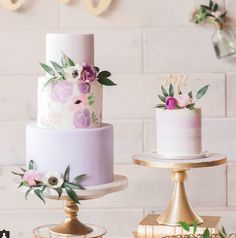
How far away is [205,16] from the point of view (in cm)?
202

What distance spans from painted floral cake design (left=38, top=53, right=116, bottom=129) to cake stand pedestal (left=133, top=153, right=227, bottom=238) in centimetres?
17

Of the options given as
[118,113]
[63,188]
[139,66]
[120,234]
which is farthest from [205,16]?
[63,188]

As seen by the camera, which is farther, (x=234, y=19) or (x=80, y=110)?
(x=234, y=19)

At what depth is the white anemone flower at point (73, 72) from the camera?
57.2 inches

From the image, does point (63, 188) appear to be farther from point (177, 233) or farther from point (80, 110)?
point (177, 233)

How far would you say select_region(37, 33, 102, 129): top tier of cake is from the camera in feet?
4.79

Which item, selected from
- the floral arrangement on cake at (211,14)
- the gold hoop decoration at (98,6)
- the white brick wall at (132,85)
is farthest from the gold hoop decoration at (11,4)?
the floral arrangement on cake at (211,14)

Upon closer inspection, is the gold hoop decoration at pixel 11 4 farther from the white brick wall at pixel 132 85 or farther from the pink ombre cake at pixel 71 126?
the pink ombre cake at pixel 71 126

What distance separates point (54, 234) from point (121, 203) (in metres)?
0.61

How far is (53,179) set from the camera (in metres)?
1.43

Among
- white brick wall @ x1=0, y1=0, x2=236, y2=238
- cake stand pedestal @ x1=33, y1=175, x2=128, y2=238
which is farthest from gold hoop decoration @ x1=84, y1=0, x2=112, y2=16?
cake stand pedestal @ x1=33, y1=175, x2=128, y2=238

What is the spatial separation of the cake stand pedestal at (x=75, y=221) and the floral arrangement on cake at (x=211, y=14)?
66 cm

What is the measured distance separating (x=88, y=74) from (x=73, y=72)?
3 centimetres

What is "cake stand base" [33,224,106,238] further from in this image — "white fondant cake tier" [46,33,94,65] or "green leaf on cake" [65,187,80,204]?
"white fondant cake tier" [46,33,94,65]
